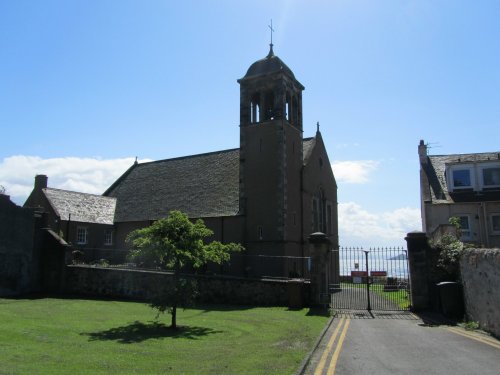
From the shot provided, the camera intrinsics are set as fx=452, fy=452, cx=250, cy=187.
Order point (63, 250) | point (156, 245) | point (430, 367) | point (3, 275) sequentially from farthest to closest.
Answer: point (63, 250) < point (3, 275) < point (156, 245) < point (430, 367)

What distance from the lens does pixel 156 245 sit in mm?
17375

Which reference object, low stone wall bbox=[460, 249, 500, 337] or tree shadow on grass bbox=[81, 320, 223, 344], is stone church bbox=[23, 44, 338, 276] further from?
tree shadow on grass bbox=[81, 320, 223, 344]

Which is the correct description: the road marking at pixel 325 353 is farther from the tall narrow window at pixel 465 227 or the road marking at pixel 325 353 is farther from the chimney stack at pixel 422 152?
the chimney stack at pixel 422 152

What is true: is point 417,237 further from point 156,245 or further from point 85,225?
point 85,225

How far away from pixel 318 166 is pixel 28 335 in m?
30.7

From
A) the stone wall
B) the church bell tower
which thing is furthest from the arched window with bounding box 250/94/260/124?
the stone wall

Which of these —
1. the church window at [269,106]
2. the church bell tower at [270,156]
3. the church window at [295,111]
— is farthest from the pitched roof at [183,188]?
the church window at [295,111]

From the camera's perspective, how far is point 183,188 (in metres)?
41.2

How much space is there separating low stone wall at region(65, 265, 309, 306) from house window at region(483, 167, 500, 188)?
19.7 meters

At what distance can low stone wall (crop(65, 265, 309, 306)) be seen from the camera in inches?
913

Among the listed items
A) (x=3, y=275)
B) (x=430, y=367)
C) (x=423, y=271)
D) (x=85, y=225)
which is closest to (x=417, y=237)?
(x=423, y=271)

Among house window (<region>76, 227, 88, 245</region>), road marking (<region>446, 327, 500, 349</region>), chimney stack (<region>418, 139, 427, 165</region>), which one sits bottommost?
road marking (<region>446, 327, 500, 349</region>)

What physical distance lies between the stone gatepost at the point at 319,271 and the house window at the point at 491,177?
61.8 ft

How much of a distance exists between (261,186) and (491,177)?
17340 mm
